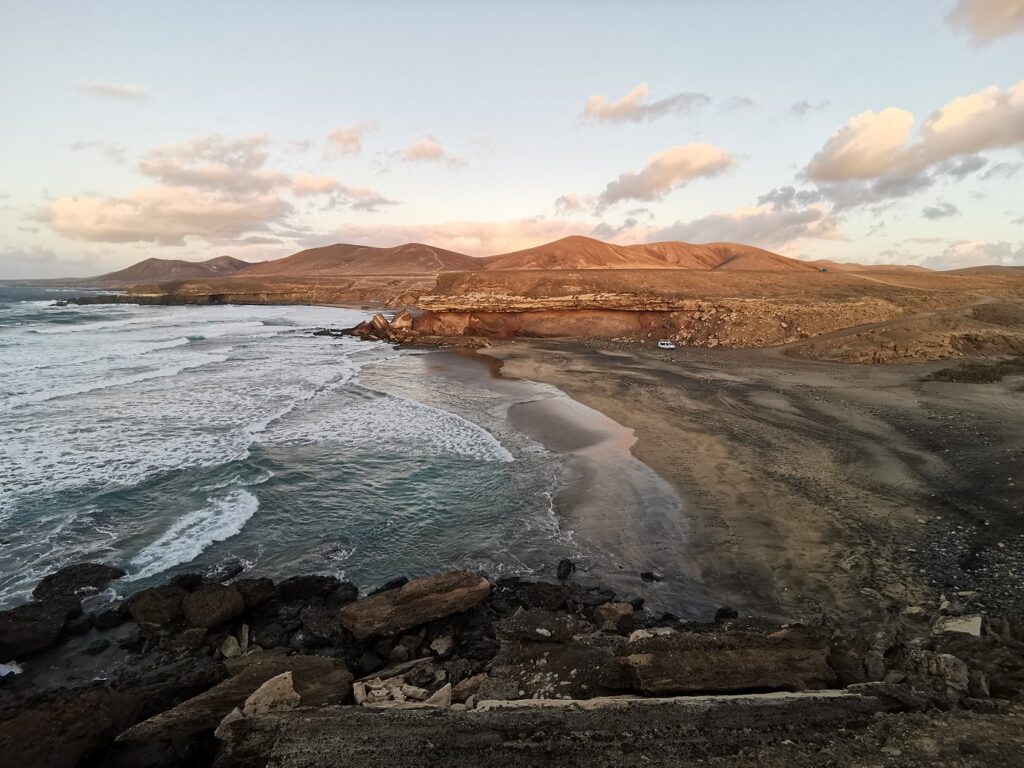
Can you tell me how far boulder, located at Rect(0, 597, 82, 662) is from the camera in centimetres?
769

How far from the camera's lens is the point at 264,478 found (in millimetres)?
13867

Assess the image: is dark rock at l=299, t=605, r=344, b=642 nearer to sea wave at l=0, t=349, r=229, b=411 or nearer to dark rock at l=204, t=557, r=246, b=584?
dark rock at l=204, t=557, r=246, b=584

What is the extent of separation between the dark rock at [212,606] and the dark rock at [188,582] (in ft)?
2.08

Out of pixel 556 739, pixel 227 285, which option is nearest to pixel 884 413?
pixel 556 739

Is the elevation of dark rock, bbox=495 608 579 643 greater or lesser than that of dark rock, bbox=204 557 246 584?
greater

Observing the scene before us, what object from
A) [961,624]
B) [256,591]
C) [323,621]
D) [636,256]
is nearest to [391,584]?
[323,621]

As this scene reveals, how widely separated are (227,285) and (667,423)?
4978 inches

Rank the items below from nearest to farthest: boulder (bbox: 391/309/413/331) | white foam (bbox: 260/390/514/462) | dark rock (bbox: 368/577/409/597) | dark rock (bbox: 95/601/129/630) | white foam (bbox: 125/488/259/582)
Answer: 1. dark rock (bbox: 95/601/129/630)
2. dark rock (bbox: 368/577/409/597)
3. white foam (bbox: 125/488/259/582)
4. white foam (bbox: 260/390/514/462)
5. boulder (bbox: 391/309/413/331)

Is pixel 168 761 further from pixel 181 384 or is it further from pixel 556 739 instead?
pixel 181 384

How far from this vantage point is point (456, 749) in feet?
15.1

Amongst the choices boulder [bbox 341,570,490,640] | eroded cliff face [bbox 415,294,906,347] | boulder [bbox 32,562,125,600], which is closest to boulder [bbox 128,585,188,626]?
boulder [bbox 32,562,125,600]

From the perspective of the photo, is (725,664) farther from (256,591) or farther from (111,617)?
(111,617)

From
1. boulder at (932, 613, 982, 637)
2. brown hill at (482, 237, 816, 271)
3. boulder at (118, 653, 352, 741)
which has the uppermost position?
brown hill at (482, 237, 816, 271)

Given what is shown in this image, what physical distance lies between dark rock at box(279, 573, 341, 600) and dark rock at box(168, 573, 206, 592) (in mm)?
1538
